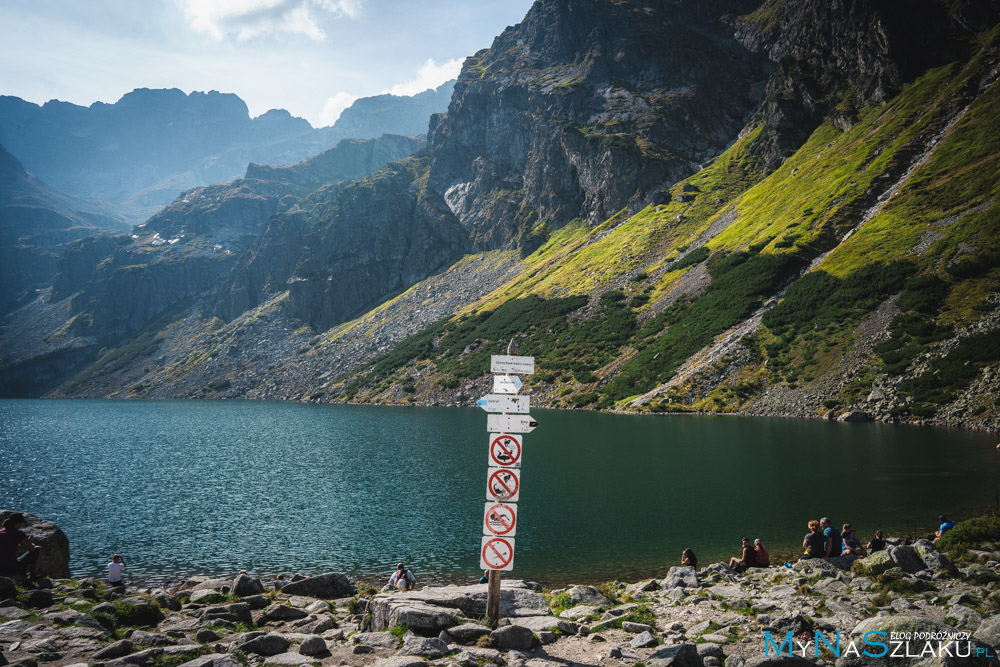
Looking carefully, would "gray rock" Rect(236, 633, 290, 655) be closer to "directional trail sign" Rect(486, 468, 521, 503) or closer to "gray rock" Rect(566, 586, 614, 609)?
"directional trail sign" Rect(486, 468, 521, 503)

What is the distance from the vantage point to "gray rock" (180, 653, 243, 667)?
11023mm

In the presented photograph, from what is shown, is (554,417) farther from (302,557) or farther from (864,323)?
(302,557)

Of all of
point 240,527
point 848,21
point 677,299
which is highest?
point 848,21

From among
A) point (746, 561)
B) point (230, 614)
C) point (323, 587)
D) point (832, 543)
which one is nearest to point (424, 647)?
point (230, 614)

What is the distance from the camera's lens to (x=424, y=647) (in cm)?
1220

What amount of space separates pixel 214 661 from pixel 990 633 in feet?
55.0

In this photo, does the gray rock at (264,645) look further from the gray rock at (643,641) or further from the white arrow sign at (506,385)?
the gray rock at (643,641)

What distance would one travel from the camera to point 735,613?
622 inches

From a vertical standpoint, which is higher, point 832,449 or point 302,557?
point 832,449

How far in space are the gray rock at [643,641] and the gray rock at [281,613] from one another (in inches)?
440

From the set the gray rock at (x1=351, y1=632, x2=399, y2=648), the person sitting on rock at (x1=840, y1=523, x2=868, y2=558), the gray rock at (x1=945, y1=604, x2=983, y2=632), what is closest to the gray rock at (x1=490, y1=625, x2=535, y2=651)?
the gray rock at (x1=351, y1=632, x2=399, y2=648)

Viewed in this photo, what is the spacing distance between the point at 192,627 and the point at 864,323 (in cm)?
9528

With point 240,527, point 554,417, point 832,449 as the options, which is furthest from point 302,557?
point 554,417

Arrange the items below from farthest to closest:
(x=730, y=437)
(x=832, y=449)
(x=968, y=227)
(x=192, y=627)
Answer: (x=968, y=227), (x=730, y=437), (x=832, y=449), (x=192, y=627)
